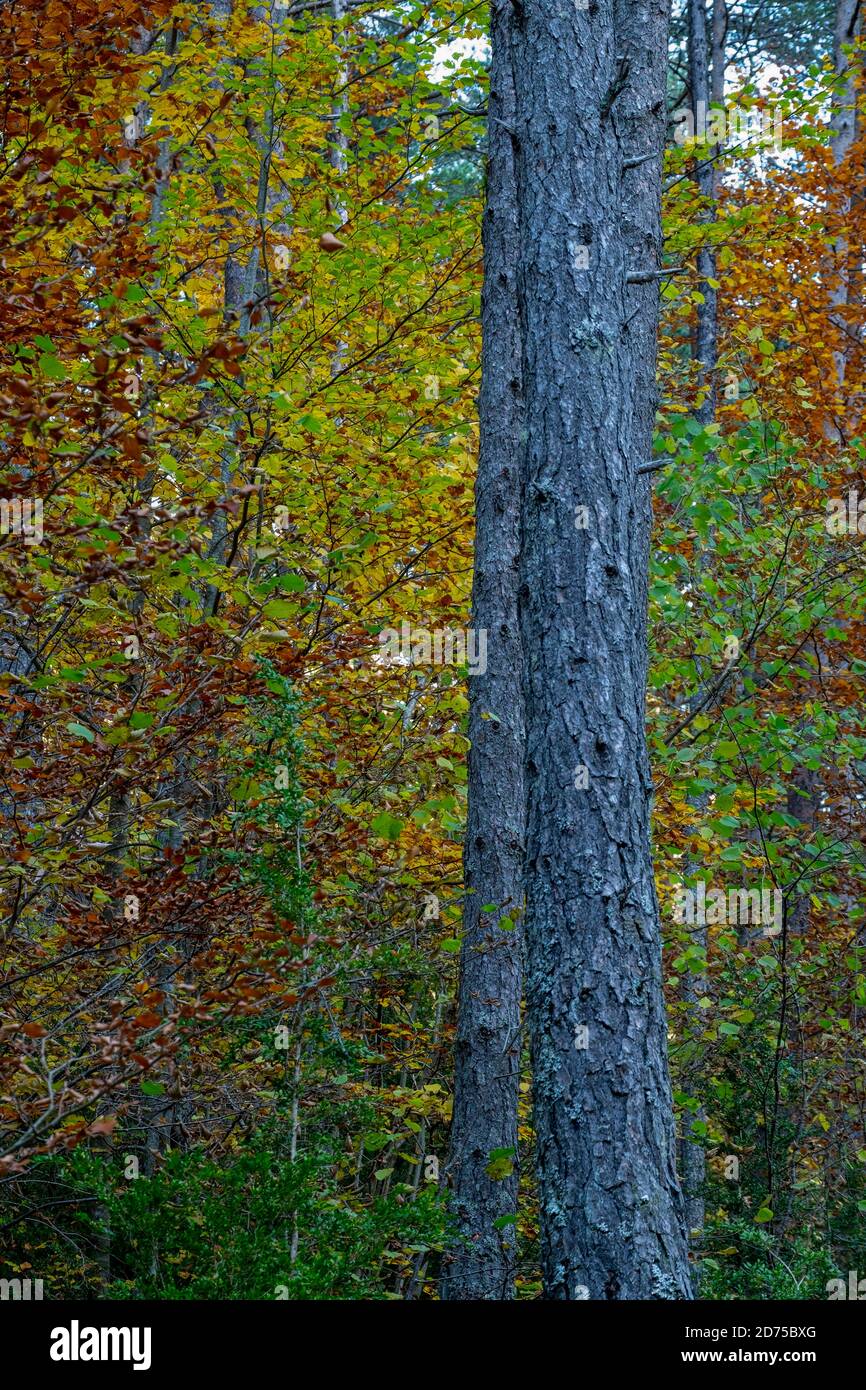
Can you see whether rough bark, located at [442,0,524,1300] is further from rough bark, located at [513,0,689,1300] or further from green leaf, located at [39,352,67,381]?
green leaf, located at [39,352,67,381]

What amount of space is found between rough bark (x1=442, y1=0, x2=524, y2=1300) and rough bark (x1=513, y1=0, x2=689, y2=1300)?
1.83 meters

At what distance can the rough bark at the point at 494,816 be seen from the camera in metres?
6.66

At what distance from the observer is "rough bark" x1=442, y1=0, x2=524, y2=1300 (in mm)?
6664

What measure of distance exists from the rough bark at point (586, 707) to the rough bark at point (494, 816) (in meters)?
1.83

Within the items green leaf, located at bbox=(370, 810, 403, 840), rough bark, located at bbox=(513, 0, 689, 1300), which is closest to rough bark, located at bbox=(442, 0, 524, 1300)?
green leaf, located at bbox=(370, 810, 403, 840)

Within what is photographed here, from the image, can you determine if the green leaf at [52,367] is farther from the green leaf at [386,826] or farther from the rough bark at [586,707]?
the green leaf at [386,826]

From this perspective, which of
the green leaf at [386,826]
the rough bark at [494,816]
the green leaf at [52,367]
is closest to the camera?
the green leaf at [52,367]

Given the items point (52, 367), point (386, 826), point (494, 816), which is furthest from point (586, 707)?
point (494, 816)

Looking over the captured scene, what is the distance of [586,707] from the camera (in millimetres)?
4332

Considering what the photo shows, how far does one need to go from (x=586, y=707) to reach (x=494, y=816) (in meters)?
3.04

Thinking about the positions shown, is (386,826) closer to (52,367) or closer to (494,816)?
(494,816)

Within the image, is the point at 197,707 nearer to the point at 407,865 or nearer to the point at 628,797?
the point at 407,865

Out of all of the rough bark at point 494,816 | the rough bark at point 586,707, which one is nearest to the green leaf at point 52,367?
the rough bark at point 586,707

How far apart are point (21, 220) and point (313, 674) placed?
2.76 metres
